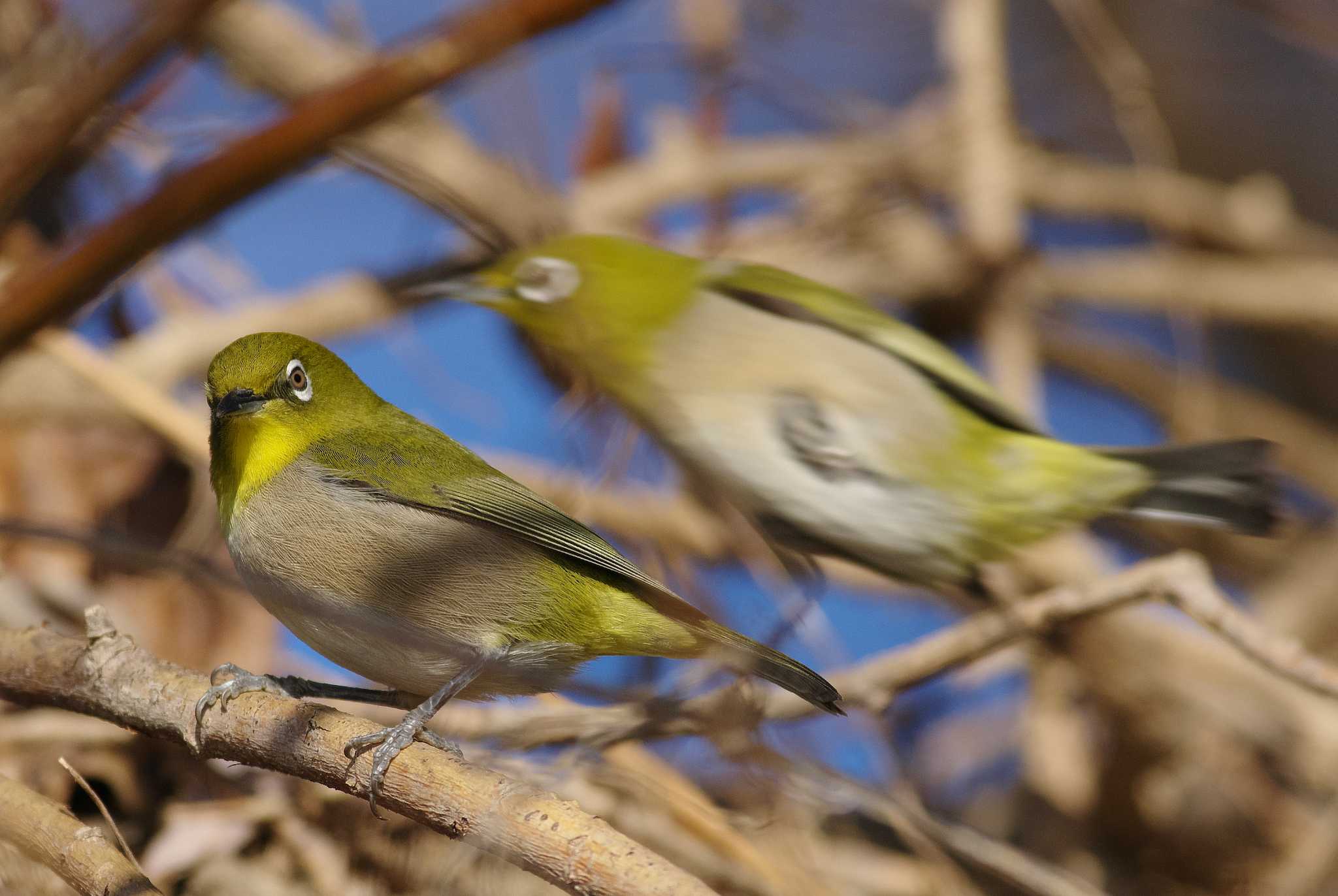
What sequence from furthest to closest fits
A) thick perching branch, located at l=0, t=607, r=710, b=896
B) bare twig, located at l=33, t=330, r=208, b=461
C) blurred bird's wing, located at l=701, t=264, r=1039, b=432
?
bare twig, located at l=33, t=330, r=208, b=461, blurred bird's wing, located at l=701, t=264, r=1039, b=432, thick perching branch, located at l=0, t=607, r=710, b=896

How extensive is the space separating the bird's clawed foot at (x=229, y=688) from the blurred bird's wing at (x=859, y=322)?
3.23ft

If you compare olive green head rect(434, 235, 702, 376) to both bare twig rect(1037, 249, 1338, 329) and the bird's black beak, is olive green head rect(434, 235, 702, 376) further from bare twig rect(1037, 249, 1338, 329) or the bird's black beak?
bare twig rect(1037, 249, 1338, 329)

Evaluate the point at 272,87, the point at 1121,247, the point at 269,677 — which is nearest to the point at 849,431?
the point at 269,677

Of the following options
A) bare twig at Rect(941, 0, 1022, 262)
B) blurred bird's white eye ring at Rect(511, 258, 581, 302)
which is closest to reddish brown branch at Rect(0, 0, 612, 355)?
blurred bird's white eye ring at Rect(511, 258, 581, 302)

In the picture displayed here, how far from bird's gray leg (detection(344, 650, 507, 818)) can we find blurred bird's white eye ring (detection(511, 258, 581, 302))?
1.52ft

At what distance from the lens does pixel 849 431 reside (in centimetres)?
205

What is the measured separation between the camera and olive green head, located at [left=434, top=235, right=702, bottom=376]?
154 centimetres

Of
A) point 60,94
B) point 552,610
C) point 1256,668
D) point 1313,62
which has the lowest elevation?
point 552,610

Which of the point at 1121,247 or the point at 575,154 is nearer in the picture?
the point at 575,154

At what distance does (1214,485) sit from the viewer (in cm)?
243

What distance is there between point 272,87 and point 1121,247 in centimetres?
420

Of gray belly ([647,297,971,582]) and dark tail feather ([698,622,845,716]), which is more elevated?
gray belly ([647,297,971,582])

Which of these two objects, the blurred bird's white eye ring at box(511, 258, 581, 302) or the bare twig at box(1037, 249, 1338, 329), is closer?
the blurred bird's white eye ring at box(511, 258, 581, 302)

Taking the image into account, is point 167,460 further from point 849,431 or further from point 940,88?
point 940,88
